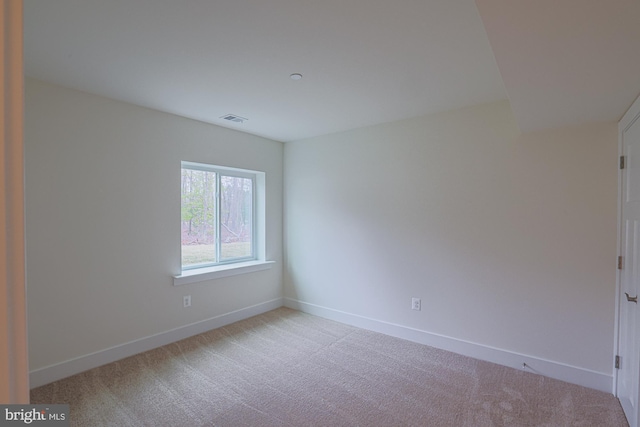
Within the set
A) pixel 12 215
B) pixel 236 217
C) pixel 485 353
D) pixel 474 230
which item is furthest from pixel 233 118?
pixel 485 353

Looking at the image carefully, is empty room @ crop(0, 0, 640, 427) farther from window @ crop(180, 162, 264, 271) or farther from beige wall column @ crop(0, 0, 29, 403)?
beige wall column @ crop(0, 0, 29, 403)

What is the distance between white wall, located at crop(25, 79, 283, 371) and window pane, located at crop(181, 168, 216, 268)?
0.76 feet

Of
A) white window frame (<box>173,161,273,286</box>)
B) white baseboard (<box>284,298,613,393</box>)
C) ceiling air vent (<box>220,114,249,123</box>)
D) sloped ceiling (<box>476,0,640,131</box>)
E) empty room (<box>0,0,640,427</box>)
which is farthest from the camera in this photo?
white window frame (<box>173,161,273,286</box>)

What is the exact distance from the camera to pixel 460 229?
9.73 ft

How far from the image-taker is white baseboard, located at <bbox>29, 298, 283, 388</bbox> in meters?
2.43

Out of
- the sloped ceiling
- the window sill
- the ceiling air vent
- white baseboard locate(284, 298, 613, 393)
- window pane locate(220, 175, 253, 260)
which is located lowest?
white baseboard locate(284, 298, 613, 393)

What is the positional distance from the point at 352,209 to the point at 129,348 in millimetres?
2669

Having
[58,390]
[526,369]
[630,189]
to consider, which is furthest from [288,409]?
[630,189]

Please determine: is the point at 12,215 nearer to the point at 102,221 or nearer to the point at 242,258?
the point at 102,221

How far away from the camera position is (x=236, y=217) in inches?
Answer: 161

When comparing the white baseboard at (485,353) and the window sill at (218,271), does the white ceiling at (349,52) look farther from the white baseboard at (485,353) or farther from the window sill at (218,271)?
the white baseboard at (485,353)

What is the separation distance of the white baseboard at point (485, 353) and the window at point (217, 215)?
139 centimetres

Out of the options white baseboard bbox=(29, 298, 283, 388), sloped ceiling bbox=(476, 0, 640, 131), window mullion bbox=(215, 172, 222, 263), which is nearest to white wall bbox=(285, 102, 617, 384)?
sloped ceiling bbox=(476, 0, 640, 131)

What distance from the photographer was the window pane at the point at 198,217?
3504 mm
